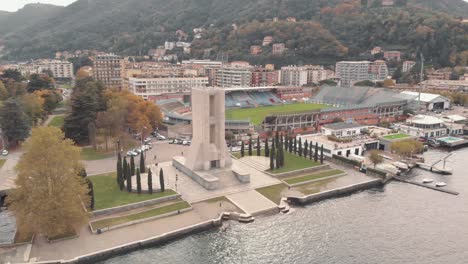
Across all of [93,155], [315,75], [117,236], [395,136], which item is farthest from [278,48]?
[117,236]

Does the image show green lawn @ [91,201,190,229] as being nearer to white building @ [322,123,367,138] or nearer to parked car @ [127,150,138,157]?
parked car @ [127,150,138,157]

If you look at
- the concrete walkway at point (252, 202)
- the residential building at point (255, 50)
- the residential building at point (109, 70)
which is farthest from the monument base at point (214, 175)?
A: the residential building at point (255, 50)

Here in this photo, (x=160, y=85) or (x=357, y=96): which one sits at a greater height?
(x=160, y=85)

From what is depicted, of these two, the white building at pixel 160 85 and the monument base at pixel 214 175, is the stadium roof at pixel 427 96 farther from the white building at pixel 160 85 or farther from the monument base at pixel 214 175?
the monument base at pixel 214 175

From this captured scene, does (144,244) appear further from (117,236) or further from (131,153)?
(131,153)

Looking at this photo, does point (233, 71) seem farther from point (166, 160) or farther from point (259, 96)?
point (166, 160)

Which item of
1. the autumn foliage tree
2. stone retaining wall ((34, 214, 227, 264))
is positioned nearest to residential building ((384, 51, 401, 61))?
stone retaining wall ((34, 214, 227, 264))

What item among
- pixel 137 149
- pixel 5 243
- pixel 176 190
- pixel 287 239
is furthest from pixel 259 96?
pixel 5 243
